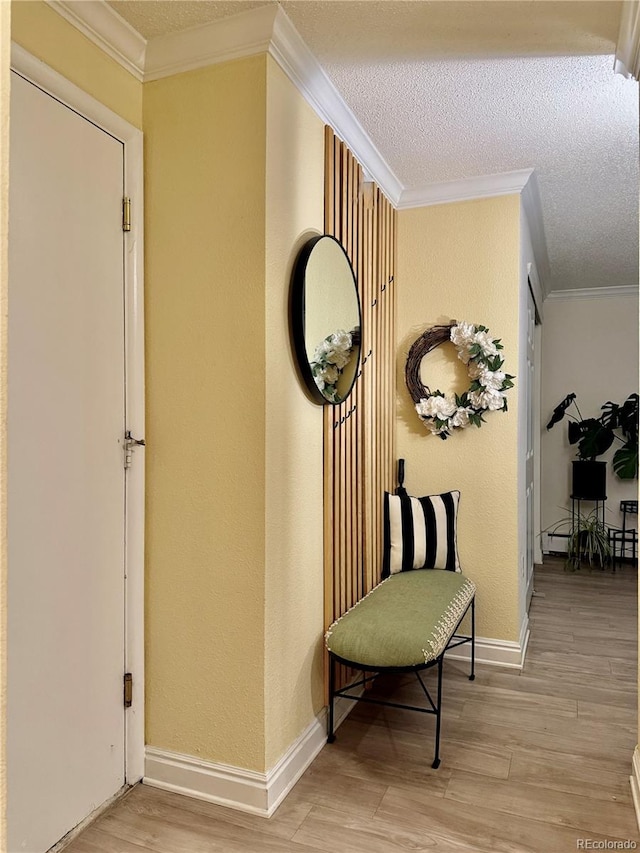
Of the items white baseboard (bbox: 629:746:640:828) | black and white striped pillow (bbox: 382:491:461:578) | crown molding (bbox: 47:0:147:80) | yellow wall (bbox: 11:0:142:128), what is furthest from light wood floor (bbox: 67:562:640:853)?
crown molding (bbox: 47:0:147:80)

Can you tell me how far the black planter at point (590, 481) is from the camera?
18.0ft

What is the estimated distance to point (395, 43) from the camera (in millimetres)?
2070

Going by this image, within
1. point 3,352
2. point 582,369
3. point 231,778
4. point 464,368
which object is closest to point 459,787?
point 231,778

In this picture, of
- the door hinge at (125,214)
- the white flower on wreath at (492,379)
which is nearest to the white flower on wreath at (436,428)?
the white flower on wreath at (492,379)

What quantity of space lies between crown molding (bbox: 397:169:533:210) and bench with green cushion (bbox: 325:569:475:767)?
202 centimetres

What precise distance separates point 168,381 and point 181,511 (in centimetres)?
45

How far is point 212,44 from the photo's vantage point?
204 cm

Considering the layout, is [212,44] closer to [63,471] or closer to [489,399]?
[63,471]

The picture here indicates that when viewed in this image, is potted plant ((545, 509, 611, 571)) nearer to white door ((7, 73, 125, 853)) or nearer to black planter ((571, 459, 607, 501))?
black planter ((571, 459, 607, 501))

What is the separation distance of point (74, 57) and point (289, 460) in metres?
1.40

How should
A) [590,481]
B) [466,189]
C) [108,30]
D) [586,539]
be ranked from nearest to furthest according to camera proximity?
[108,30], [466,189], [590,481], [586,539]

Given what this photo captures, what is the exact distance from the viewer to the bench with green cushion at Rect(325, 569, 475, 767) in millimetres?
2242

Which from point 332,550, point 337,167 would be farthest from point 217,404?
point 337,167

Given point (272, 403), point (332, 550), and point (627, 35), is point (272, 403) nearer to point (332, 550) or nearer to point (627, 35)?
point (332, 550)
